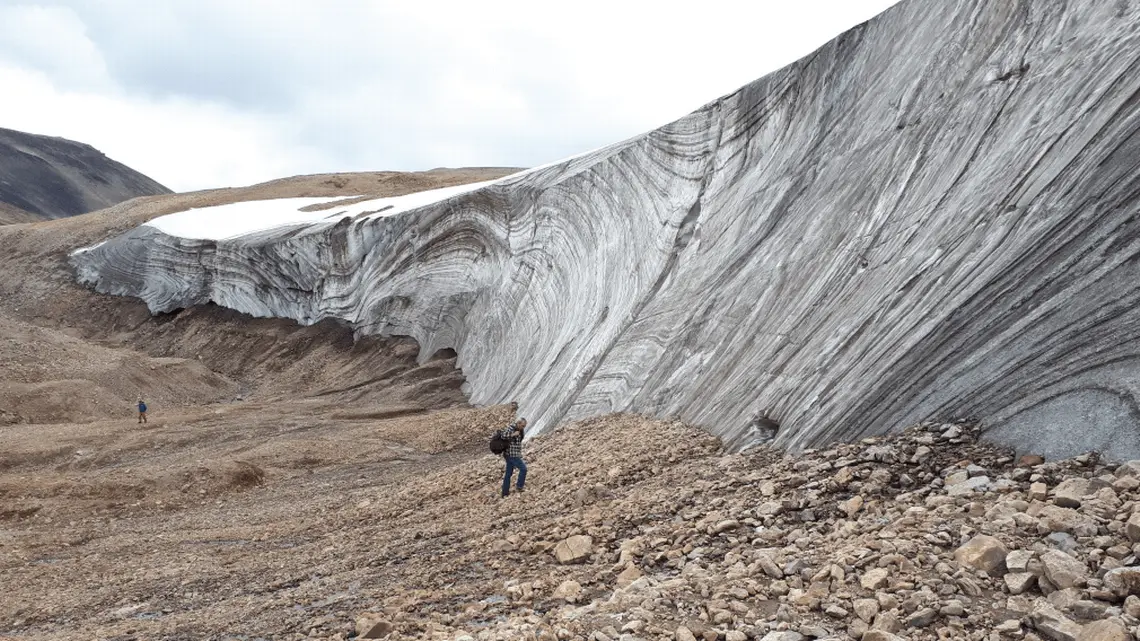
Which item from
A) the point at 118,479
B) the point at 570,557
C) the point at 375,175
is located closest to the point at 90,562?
the point at 118,479

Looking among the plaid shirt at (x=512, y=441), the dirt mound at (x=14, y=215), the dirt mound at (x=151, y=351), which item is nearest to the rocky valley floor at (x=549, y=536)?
the plaid shirt at (x=512, y=441)

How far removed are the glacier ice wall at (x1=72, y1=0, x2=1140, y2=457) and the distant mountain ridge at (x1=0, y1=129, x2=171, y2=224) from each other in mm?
93979

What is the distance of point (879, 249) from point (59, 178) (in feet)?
387

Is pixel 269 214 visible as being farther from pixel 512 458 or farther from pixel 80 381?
pixel 512 458

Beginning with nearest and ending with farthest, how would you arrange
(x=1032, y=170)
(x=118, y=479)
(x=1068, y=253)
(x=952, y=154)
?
(x=1068, y=253)
(x=1032, y=170)
(x=952, y=154)
(x=118, y=479)

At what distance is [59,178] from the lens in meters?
102

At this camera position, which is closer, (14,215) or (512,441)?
(512,441)

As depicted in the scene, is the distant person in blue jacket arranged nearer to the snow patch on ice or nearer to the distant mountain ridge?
the snow patch on ice

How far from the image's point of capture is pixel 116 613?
823cm

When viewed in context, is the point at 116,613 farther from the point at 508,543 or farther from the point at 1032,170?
the point at 1032,170

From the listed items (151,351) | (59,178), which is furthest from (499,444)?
(59,178)

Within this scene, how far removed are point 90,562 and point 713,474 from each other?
27.6 ft

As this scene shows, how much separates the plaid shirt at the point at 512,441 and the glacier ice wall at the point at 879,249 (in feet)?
7.45

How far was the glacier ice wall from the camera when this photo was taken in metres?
6.65
